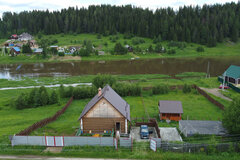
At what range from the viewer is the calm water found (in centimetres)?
7231

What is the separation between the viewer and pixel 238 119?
69.2ft

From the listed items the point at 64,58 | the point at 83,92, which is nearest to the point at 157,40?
the point at 64,58

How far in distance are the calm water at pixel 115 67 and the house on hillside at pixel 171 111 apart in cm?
3954

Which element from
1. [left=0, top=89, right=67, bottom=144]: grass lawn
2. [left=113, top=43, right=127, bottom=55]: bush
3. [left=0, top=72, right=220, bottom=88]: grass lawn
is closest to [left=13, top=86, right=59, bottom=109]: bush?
[left=0, top=89, right=67, bottom=144]: grass lawn

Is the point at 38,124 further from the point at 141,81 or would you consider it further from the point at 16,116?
the point at 141,81

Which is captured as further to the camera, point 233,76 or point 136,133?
point 233,76

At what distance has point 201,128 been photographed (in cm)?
2414

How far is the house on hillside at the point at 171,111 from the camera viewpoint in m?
30.4

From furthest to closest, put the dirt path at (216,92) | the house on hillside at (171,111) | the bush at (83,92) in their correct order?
the dirt path at (216,92) < the bush at (83,92) < the house on hillside at (171,111)

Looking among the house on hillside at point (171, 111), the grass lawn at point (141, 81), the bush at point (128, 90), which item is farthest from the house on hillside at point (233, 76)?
the house on hillside at point (171, 111)

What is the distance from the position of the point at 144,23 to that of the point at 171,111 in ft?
351

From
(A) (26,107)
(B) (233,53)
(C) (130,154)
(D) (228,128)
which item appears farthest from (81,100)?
(B) (233,53)

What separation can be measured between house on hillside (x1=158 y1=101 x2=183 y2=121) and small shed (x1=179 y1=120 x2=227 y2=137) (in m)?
4.48

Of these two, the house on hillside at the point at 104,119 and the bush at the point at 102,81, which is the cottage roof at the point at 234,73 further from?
the house on hillside at the point at 104,119
